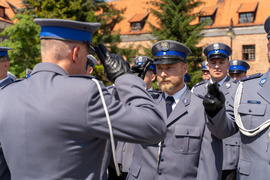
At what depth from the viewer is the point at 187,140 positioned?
9.98 ft

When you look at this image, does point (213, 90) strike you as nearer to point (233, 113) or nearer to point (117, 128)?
point (233, 113)

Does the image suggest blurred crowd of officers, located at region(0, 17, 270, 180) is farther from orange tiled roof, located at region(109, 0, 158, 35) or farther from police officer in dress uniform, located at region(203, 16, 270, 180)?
orange tiled roof, located at region(109, 0, 158, 35)

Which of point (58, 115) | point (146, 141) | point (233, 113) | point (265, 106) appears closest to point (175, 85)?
point (233, 113)

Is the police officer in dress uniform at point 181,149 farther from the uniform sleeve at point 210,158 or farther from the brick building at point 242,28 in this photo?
Result: the brick building at point 242,28

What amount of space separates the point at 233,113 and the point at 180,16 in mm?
24995

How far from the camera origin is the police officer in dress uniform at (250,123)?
2662 mm

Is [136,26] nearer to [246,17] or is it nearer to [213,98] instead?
[246,17]

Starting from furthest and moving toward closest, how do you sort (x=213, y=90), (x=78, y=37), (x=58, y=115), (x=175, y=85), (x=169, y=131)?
(x=175, y=85) → (x=169, y=131) → (x=213, y=90) → (x=78, y=37) → (x=58, y=115)

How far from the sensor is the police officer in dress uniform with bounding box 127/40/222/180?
2.97m

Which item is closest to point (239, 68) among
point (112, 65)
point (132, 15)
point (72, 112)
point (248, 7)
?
point (112, 65)

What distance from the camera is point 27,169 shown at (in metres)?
1.81

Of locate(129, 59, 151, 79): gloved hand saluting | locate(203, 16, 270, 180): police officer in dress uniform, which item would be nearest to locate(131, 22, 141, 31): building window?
locate(203, 16, 270, 180): police officer in dress uniform

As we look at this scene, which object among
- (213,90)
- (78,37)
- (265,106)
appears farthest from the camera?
(265,106)

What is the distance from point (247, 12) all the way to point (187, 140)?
111 ft
